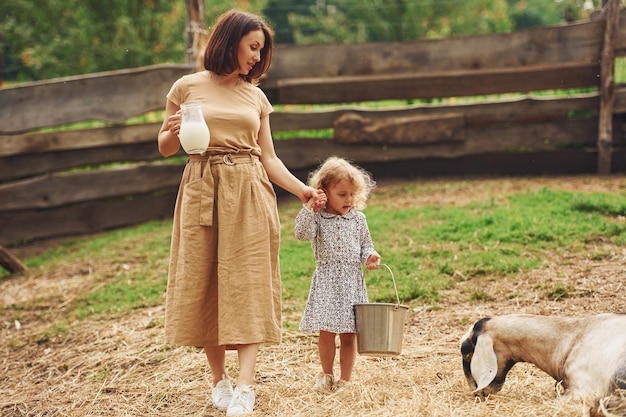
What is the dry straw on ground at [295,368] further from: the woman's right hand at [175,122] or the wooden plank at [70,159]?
the wooden plank at [70,159]

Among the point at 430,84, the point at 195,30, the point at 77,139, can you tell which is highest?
the point at 195,30

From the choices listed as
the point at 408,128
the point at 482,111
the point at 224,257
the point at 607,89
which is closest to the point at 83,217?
the point at 408,128

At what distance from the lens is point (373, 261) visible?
3.97 metres

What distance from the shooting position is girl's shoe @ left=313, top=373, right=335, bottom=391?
13.3 feet

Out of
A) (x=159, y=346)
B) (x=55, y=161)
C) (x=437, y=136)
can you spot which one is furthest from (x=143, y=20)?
(x=159, y=346)

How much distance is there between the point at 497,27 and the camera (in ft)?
70.3

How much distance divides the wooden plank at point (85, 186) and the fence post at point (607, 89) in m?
4.53

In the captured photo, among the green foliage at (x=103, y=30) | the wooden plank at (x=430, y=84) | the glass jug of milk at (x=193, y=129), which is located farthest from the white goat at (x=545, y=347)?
the green foliage at (x=103, y=30)

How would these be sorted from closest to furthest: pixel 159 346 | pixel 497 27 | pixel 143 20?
pixel 159 346
pixel 143 20
pixel 497 27

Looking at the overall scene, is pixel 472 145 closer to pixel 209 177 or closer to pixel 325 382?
pixel 325 382

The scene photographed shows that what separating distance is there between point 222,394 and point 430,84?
566cm

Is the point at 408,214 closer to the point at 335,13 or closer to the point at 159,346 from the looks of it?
the point at 159,346

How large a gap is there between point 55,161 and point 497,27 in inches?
609

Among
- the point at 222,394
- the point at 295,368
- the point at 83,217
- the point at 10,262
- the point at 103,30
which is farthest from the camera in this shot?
the point at 103,30
